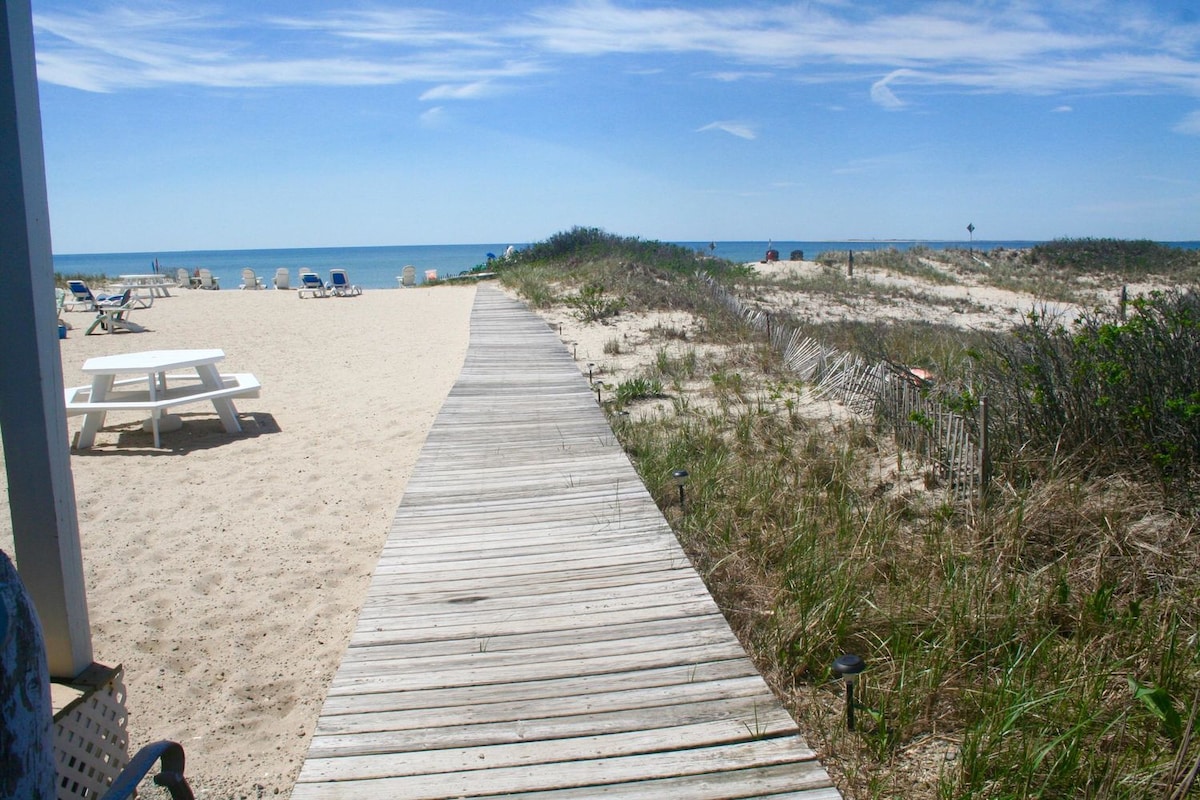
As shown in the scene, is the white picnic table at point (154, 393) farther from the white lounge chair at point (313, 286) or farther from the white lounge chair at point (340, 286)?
the white lounge chair at point (313, 286)

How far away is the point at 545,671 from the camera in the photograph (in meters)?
2.67

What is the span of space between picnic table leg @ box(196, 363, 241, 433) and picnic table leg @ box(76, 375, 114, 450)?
748 mm

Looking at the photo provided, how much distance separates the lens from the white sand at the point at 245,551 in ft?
9.61

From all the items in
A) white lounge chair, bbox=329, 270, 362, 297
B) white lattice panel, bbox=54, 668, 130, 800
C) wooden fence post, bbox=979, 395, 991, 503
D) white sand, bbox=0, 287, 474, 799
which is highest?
white lounge chair, bbox=329, 270, 362, 297

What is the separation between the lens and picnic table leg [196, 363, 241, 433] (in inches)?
272

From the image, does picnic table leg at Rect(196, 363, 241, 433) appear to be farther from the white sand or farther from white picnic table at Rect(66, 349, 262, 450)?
the white sand

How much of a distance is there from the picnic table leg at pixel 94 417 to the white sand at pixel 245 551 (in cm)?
14

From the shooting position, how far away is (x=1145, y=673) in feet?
8.68

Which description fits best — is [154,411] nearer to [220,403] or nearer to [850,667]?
[220,403]

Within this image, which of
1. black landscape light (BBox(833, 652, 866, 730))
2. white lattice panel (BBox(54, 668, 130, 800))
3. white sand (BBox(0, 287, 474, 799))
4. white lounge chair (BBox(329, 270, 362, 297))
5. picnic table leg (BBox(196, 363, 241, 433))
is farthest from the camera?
white lounge chair (BBox(329, 270, 362, 297))

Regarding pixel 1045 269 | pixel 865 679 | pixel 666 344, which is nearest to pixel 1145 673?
pixel 865 679

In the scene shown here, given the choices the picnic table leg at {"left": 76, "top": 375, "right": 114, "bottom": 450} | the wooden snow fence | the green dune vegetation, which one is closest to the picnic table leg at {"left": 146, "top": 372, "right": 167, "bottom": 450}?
the picnic table leg at {"left": 76, "top": 375, "right": 114, "bottom": 450}

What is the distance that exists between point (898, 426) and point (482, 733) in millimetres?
3970

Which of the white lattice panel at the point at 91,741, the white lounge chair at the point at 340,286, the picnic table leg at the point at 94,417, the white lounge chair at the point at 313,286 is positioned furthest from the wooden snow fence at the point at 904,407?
the white lounge chair at the point at 313,286
